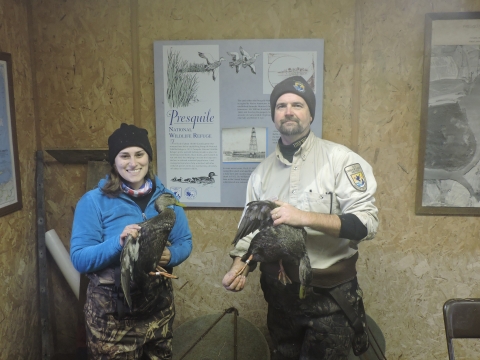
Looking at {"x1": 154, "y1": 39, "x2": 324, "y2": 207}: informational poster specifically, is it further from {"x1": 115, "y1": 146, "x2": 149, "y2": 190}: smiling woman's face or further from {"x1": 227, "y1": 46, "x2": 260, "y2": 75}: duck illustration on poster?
{"x1": 115, "y1": 146, "x2": 149, "y2": 190}: smiling woman's face

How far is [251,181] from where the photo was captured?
1850 mm

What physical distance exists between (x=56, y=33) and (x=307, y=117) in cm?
170

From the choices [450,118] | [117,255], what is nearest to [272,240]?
[117,255]

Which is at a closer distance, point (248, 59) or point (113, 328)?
point (113, 328)

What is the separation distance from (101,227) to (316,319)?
3.29ft

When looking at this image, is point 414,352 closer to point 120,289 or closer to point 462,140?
point 462,140

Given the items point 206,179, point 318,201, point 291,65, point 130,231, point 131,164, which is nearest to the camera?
point 130,231

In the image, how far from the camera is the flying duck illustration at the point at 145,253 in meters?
1.42

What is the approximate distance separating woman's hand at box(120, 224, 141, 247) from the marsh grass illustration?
1.11 m

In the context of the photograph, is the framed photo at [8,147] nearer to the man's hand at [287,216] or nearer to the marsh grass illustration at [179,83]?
the marsh grass illustration at [179,83]

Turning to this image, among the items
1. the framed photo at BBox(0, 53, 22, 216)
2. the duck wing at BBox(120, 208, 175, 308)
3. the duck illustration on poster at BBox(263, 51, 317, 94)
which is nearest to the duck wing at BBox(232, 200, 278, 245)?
the duck wing at BBox(120, 208, 175, 308)

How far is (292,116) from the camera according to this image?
1643 mm

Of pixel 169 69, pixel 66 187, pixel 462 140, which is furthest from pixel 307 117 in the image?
pixel 66 187

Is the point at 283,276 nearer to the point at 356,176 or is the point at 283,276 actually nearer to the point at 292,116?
the point at 356,176
